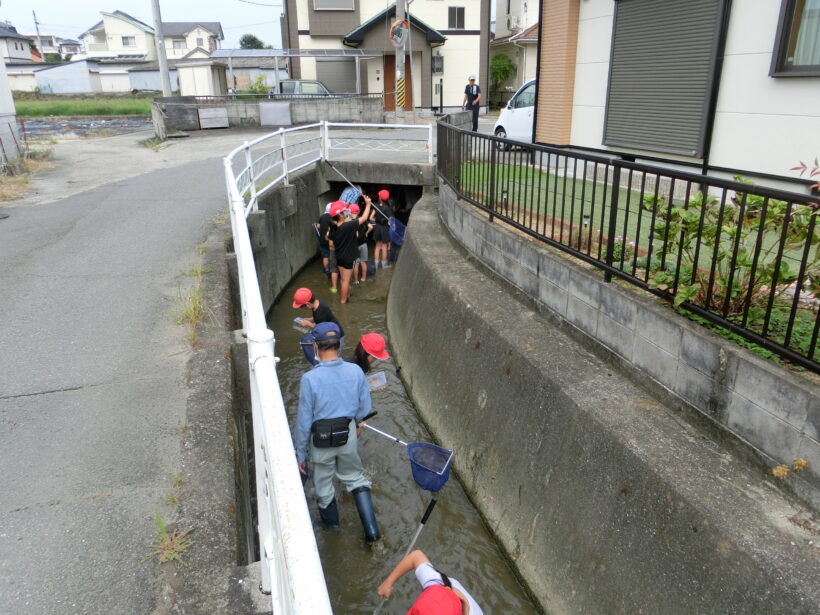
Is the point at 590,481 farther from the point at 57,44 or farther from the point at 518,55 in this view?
the point at 57,44

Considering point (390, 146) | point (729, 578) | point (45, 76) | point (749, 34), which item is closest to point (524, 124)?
point (390, 146)

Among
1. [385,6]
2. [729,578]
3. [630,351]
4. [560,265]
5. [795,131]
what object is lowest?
[729,578]

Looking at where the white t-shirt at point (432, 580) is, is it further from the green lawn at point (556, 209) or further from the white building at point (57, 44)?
the white building at point (57, 44)

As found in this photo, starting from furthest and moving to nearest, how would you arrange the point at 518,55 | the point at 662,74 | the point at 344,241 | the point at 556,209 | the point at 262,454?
the point at 518,55 → the point at 344,241 → the point at 662,74 → the point at 556,209 → the point at 262,454

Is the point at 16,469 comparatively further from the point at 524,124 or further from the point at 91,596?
the point at 524,124

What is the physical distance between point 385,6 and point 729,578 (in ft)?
109

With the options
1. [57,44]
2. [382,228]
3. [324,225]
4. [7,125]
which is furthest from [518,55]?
[57,44]

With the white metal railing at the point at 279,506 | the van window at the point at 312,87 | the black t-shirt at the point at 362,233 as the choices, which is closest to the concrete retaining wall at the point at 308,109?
the van window at the point at 312,87

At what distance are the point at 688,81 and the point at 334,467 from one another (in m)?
6.60

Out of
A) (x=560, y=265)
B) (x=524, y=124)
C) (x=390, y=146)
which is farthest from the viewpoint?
(x=390, y=146)

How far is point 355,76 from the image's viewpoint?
1232 inches

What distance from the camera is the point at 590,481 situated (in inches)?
149

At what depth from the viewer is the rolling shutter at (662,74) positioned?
748 cm

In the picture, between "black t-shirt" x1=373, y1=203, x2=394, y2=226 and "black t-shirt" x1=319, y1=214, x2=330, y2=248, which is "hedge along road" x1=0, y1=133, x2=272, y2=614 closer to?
"black t-shirt" x1=319, y1=214, x2=330, y2=248
